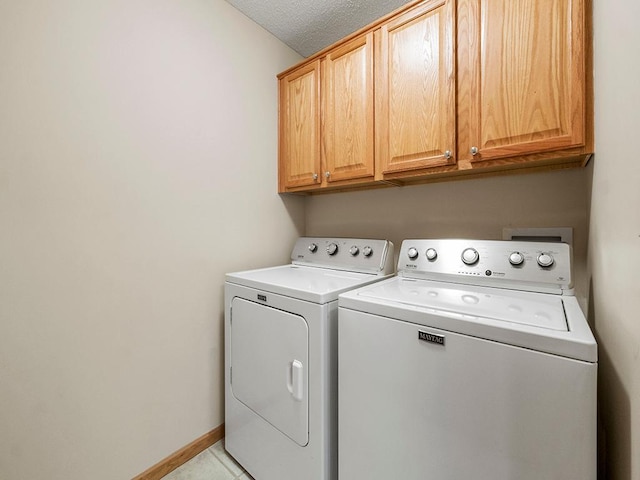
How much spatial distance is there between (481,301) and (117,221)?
4.93 ft

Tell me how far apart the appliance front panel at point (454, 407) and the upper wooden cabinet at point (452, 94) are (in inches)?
32.0

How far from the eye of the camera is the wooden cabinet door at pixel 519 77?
3.36 feet

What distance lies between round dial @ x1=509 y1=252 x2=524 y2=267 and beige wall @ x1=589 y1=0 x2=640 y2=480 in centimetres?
22

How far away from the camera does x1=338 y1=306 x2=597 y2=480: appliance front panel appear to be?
26.7 inches

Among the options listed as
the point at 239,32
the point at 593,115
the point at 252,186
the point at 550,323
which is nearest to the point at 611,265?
the point at 550,323

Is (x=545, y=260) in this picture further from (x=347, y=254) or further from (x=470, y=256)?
(x=347, y=254)

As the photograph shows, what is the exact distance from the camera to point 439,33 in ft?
4.24

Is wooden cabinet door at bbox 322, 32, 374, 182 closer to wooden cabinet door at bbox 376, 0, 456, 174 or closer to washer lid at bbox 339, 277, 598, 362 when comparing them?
wooden cabinet door at bbox 376, 0, 456, 174

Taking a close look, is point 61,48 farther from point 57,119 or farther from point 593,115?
point 593,115

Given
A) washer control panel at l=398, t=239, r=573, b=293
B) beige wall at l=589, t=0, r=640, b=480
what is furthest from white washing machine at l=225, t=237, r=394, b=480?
beige wall at l=589, t=0, r=640, b=480

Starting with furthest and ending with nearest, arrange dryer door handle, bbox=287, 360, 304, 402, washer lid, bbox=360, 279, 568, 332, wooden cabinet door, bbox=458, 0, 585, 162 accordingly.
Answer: dryer door handle, bbox=287, 360, 304, 402 → wooden cabinet door, bbox=458, 0, 585, 162 → washer lid, bbox=360, 279, 568, 332

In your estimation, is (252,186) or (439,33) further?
(252,186)

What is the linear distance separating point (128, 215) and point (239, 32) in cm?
127

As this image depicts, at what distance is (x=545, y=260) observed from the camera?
112cm
